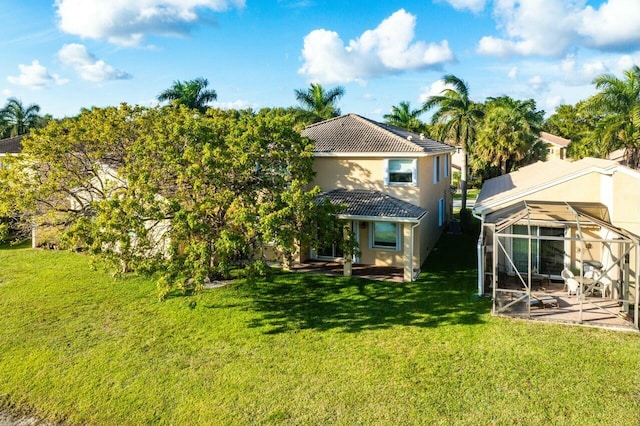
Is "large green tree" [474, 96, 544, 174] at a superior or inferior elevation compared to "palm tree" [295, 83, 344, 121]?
inferior

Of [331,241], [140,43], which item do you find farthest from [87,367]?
[140,43]

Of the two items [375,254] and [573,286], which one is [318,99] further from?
[573,286]

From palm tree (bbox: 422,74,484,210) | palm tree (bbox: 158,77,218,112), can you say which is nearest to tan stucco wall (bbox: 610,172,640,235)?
palm tree (bbox: 422,74,484,210)

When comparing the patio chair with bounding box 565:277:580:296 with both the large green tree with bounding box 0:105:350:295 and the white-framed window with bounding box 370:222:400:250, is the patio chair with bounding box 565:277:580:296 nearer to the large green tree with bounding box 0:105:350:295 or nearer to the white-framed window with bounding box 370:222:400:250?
the white-framed window with bounding box 370:222:400:250

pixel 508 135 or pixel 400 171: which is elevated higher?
pixel 508 135

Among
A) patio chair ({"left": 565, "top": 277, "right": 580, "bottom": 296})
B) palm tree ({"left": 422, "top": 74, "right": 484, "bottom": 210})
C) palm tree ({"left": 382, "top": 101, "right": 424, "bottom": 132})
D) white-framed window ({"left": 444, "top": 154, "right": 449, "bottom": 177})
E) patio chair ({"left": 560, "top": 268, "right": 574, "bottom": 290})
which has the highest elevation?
palm tree ({"left": 382, "top": 101, "right": 424, "bottom": 132})

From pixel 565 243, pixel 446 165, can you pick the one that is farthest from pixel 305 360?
pixel 446 165

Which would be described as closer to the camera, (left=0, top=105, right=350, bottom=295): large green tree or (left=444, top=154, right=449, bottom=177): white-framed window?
(left=0, top=105, right=350, bottom=295): large green tree
